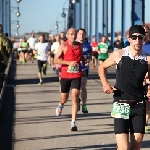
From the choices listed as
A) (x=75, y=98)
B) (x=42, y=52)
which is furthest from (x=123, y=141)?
(x=42, y=52)

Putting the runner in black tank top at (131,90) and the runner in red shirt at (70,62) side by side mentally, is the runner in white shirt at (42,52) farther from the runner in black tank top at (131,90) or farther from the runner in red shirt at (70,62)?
the runner in black tank top at (131,90)

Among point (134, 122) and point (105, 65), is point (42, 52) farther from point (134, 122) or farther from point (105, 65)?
point (134, 122)

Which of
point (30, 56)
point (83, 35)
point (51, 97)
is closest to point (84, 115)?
point (83, 35)

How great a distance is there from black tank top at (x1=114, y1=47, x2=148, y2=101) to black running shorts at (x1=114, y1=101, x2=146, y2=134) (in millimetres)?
97

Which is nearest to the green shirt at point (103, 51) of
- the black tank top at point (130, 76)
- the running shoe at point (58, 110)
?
the running shoe at point (58, 110)

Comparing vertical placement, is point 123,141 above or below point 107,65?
below

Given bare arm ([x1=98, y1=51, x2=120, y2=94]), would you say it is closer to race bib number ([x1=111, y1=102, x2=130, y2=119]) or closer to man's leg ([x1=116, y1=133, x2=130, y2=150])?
race bib number ([x1=111, y1=102, x2=130, y2=119])

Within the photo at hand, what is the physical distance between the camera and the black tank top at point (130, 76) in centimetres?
717

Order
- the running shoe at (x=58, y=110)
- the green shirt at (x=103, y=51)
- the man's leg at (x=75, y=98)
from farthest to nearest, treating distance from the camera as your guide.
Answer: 1. the green shirt at (x=103, y=51)
2. the running shoe at (x=58, y=110)
3. the man's leg at (x=75, y=98)

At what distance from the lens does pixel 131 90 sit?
7.22 meters

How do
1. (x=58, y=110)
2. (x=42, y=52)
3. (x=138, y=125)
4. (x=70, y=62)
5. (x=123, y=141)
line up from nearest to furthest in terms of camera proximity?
1. (x=123, y=141)
2. (x=138, y=125)
3. (x=70, y=62)
4. (x=58, y=110)
5. (x=42, y=52)

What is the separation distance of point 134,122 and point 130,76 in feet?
1.63

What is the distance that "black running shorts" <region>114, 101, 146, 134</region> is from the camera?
7.15 metres

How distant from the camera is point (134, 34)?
7.17 meters
